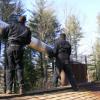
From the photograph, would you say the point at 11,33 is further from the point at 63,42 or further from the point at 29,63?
the point at 29,63

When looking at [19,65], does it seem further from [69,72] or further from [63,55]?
[63,55]

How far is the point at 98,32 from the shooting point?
212 feet

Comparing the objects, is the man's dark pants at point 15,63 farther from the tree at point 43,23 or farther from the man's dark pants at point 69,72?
the tree at point 43,23

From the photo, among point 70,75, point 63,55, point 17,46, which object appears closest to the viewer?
point 17,46

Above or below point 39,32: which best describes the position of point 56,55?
below

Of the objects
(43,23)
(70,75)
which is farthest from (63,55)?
(43,23)

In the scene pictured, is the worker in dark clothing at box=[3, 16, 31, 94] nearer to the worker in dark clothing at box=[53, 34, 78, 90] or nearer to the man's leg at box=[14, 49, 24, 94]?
the man's leg at box=[14, 49, 24, 94]

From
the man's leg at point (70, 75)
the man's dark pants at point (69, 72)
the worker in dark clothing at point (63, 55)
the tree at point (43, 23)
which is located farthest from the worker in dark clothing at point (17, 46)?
the tree at point (43, 23)

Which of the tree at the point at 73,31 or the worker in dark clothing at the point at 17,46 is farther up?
the tree at the point at 73,31

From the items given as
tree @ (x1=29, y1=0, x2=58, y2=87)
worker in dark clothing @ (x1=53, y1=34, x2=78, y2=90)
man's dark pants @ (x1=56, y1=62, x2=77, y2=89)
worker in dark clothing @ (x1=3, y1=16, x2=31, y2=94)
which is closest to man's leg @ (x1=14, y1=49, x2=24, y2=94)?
worker in dark clothing @ (x1=3, y1=16, x2=31, y2=94)

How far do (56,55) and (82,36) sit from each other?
5380 centimetres

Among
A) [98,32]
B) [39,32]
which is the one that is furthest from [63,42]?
[98,32]

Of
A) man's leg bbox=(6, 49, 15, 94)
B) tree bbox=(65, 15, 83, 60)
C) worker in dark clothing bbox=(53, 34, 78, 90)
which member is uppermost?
tree bbox=(65, 15, 83, 60)

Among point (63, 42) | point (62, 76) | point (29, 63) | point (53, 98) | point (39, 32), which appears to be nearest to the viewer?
point (53, 98)
